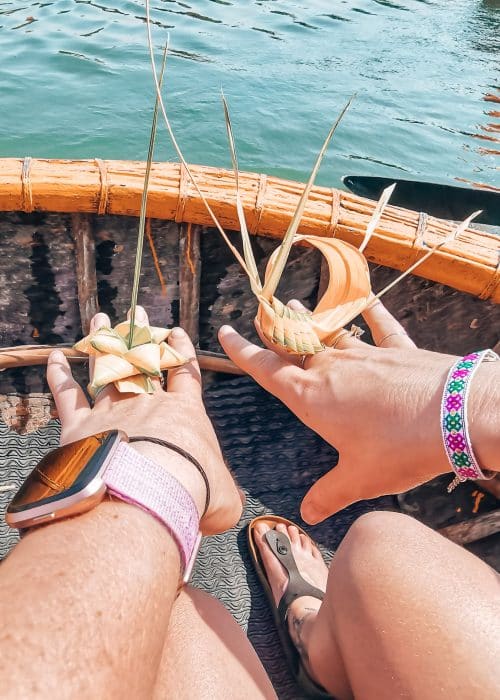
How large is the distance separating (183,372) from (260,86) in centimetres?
546

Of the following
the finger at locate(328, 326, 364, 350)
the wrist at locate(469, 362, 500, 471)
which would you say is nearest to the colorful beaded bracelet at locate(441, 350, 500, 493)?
the wrist at locate(469, 362, 500, 471)

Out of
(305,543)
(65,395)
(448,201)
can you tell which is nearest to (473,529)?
(305,543)

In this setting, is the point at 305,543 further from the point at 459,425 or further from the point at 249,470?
the point at 459,425

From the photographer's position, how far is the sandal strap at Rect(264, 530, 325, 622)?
1534mm

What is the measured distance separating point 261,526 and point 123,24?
736 cm

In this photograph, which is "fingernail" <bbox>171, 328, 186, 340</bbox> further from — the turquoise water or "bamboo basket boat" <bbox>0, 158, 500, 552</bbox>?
the turquoise water

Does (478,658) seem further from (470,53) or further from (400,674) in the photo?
(470,53)

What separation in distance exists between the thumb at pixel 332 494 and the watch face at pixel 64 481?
1.34ft

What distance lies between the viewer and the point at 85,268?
1.75 meters

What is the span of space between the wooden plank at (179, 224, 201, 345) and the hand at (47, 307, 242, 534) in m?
0.44

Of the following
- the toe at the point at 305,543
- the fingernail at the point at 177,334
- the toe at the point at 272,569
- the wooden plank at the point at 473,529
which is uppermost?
the fingernail at the point at 177,334

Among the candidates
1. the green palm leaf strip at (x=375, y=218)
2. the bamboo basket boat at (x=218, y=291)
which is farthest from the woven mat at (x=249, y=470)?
the green palm leaf strip at (x=375, y=218)

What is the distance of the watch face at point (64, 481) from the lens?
0.83 metres

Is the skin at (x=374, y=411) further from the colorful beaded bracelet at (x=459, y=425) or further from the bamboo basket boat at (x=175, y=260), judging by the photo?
the bamboo basket boat at (x=175, y=260)
